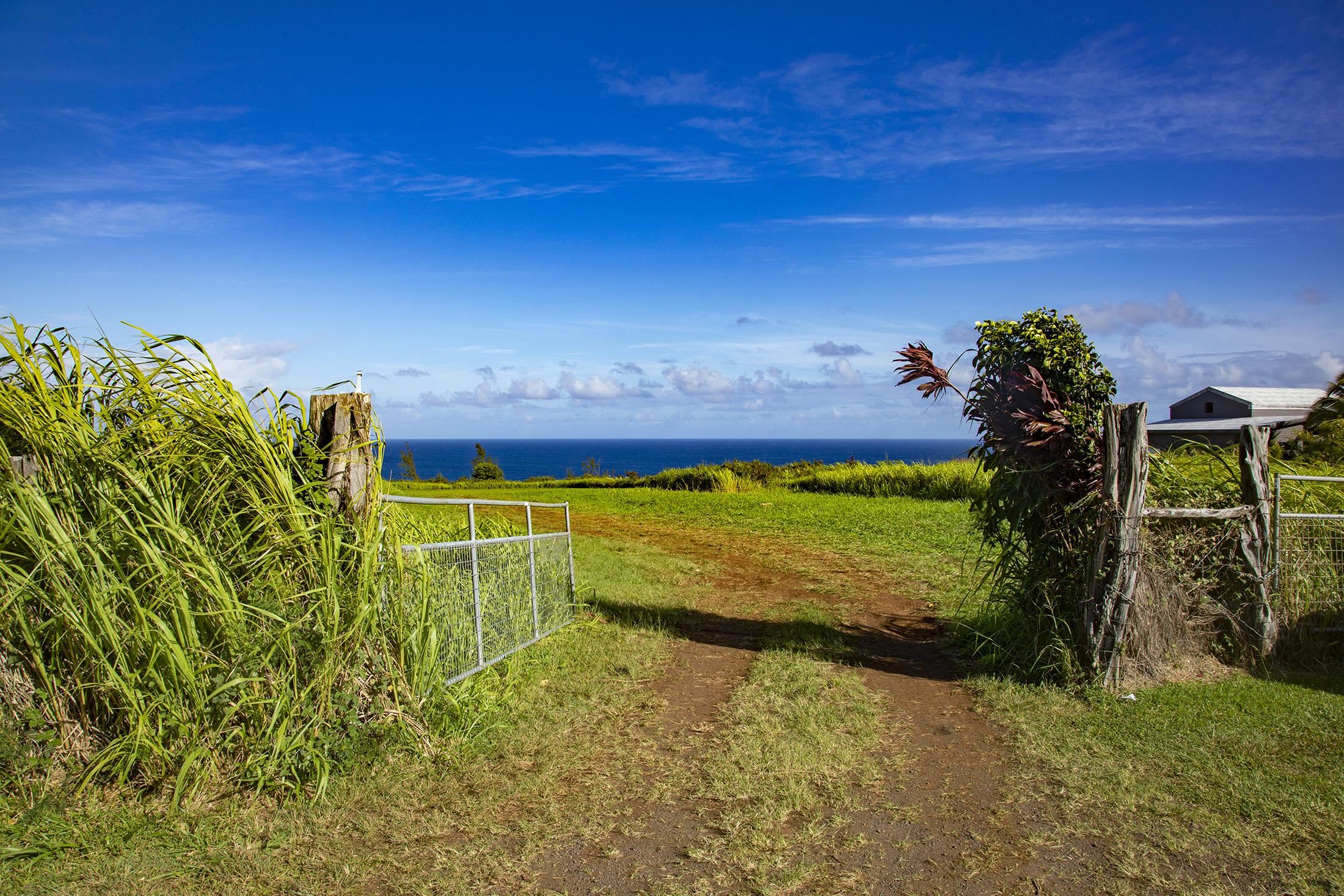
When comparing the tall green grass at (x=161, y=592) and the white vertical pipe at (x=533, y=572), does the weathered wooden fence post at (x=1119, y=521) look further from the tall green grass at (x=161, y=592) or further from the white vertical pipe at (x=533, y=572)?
the tall green grass at (x=161, y=592)

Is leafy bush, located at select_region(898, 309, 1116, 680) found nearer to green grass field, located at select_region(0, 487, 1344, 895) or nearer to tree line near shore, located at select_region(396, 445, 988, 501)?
green grass field, located at select_region(0, 487, 1344, 895)

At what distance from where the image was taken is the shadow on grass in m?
7.09

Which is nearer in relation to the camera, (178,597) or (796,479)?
(178,597)

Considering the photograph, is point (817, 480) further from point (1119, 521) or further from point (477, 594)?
point (477, 594)

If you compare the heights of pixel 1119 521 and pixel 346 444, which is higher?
pixel 346 444

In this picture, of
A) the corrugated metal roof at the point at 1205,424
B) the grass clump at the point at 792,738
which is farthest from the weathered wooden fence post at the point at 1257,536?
the corrugated metal roof at the point at 1205,424

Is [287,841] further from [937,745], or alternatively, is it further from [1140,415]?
[1140,415]

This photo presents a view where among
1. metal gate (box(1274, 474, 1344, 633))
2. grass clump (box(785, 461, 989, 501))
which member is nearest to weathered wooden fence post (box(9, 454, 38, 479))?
metal gate (box(1274, 474, 1344, 633))

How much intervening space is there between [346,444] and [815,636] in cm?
502

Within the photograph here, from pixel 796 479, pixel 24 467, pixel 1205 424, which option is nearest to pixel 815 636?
pixel 24 467

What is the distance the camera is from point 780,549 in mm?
13617

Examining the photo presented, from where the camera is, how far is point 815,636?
788 cm

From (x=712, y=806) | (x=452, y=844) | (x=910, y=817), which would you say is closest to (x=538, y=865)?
(x=452, y=844)

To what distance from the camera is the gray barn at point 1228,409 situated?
100ft
